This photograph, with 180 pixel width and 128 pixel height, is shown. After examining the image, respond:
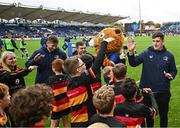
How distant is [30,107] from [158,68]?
13.1 feet

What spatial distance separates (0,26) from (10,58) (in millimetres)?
73239

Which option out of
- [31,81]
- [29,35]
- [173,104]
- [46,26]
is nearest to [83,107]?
[173,104]

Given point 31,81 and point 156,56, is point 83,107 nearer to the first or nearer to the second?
point 156,56

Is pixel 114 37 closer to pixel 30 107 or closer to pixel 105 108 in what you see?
pixel 105 108

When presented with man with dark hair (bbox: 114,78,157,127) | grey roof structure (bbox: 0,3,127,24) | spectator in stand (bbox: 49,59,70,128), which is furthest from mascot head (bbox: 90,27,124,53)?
grey roof structure (bbox: 0,3,127,24)

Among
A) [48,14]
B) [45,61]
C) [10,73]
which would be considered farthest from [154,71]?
[48,14]

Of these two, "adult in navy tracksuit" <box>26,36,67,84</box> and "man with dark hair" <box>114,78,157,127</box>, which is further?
"adult in navy tracksuit" <box>26,36,67,84</box>

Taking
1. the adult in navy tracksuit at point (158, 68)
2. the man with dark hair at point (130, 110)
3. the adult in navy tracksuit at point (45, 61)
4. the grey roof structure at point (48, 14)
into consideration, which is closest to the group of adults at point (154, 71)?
the adult in navy tracksuit at point (158, 68)

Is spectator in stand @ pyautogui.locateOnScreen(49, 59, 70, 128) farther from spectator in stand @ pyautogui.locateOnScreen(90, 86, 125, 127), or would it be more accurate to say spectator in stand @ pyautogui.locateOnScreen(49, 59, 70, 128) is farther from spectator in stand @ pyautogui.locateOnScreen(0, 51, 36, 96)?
spectator in stand @ pyautogui.locateOnScreen(90, 86, 125, 127)

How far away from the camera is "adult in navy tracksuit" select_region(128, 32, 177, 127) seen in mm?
6371

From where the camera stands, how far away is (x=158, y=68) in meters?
6.43

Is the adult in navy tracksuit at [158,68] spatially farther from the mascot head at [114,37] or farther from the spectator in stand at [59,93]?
the spectator in stand at [59,93]

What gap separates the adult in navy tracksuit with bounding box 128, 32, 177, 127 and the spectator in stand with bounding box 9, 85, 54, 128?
11.7 ft

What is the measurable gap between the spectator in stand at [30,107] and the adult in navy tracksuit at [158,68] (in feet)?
11.7
